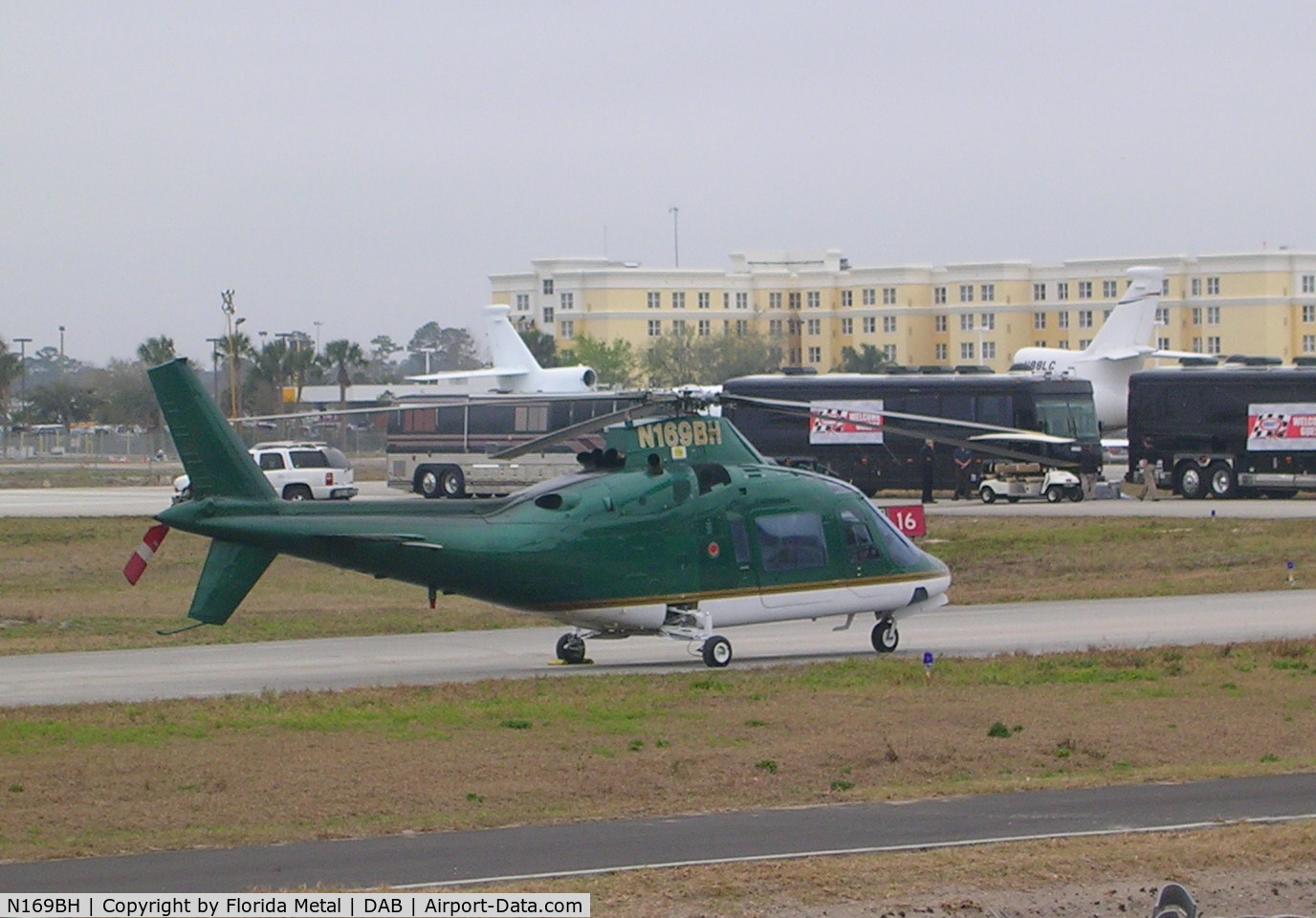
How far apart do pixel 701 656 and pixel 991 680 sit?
13.6 ft

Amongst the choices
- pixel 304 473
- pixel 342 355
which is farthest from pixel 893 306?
pixel 304 473

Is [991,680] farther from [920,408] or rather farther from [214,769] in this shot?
[920,408]

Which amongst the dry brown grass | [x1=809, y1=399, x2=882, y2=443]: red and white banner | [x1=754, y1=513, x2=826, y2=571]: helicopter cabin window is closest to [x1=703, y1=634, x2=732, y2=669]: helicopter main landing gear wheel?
the dry brown grass

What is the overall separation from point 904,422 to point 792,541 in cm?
3364

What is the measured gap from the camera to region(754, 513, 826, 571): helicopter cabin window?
23297mm

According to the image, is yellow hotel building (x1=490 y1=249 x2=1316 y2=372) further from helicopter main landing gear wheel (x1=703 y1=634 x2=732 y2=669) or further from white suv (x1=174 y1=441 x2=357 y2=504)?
helicopter main landing gear wheel (x1=703 y1=634 x2=732 y2=669)

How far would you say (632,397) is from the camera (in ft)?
74.3

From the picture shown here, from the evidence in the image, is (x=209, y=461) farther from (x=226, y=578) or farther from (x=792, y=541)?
(x=792, y=541)

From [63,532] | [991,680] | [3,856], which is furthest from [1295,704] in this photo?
[63,532]

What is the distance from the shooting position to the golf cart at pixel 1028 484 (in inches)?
2174

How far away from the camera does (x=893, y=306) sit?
453ft

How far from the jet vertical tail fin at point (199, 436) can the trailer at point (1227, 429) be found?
135ft

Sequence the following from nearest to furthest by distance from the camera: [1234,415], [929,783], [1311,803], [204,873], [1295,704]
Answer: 1. [204,873]
2. [1311,803]
3. [929,783]
4. [1295,704]
5. [1234,415]

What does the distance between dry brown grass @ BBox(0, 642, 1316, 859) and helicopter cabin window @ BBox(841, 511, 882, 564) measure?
7.07 feet
